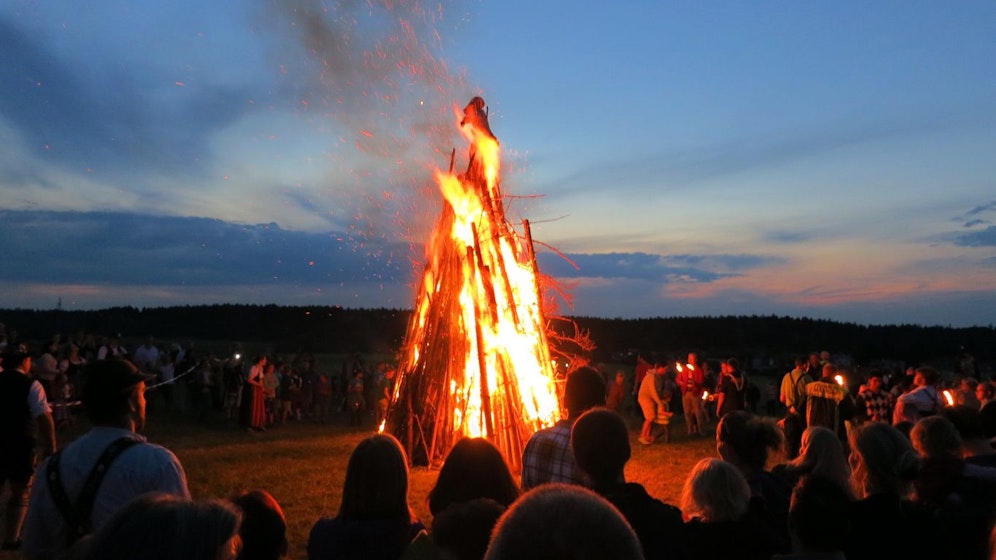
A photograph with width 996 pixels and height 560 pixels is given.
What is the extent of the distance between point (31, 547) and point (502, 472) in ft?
6.42

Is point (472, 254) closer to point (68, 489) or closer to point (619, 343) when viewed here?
point (68, 489)

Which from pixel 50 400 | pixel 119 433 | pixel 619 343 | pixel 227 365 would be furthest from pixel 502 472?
pixel 619 343

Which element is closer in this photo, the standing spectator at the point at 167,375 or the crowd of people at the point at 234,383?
the crowd of people at the point at 234,383

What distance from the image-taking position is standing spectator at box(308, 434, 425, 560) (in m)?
3.00

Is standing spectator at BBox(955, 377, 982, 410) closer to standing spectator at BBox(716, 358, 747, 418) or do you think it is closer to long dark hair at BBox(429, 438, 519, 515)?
standing spectator at BBox(716, 358, 747, 418)

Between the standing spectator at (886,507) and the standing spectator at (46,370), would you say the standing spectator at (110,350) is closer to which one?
the standing spectator at (46,370)

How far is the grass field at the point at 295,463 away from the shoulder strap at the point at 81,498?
4042 mm

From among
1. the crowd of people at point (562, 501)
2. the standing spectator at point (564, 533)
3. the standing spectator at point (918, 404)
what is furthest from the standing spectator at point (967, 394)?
the standing spectator at point (564, 533)

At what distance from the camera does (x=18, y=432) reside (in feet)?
22.0

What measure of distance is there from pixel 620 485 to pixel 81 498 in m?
2.20

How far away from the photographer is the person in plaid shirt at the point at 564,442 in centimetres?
473

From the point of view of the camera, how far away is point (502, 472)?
11.6 feet

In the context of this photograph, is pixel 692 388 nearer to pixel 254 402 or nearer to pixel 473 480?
pixel 254 402

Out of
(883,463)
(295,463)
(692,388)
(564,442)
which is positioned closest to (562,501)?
(883,463)
